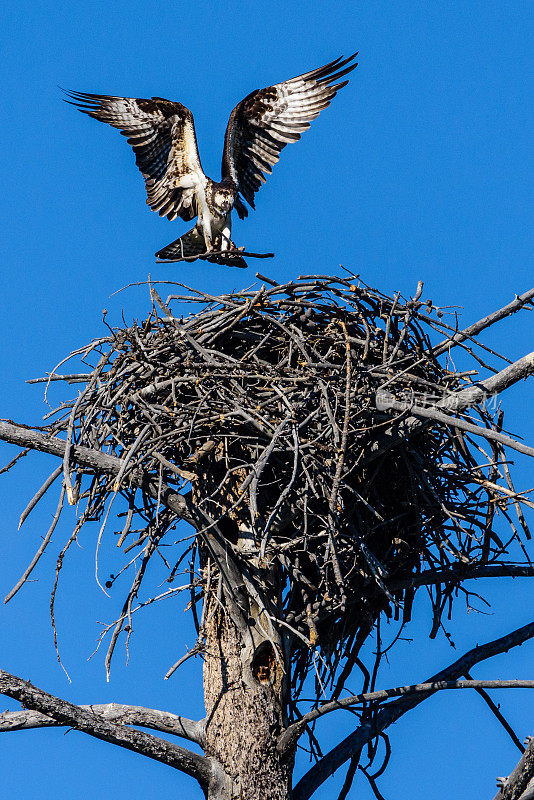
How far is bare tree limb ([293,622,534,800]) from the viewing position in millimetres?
4801

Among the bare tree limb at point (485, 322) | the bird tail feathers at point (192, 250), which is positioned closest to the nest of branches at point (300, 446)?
the bare tree limb at point (485, 322)

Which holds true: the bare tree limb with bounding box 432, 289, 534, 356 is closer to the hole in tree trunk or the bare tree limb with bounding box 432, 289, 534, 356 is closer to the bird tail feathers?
the hole in tree trunk

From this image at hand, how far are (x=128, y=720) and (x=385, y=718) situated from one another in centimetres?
117

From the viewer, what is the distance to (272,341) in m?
5.57

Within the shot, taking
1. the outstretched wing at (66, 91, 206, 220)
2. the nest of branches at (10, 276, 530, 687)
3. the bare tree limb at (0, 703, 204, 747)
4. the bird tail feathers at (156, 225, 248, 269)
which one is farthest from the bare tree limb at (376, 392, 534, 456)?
the outstretched wing at (66, 91, 206, 220)

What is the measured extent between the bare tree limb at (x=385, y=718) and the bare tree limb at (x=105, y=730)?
487 millimetres

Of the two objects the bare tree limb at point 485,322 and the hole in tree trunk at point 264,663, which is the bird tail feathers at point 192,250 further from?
the hole in tree trunk at point 264,663

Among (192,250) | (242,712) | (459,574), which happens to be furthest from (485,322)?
(192,250)

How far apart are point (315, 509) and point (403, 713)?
3.40ft

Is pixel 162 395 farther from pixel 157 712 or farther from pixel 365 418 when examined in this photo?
pixel 157 712

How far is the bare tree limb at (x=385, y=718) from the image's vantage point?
189 inches

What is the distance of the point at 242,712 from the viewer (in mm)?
4828

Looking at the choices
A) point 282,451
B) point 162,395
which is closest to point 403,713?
point 282,451

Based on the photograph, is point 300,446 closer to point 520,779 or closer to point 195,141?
point 520,779
